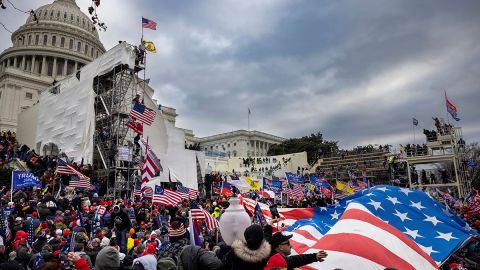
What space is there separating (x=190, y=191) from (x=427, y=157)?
88.1 feet

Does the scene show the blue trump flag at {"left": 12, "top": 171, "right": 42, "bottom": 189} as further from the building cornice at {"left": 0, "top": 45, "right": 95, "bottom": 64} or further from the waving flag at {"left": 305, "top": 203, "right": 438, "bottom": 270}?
the building cornice at {"left": 0, "top": 45, "right": 95, "bottom": 64}

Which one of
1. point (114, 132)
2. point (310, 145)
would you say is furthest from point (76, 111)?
point (310, 145)

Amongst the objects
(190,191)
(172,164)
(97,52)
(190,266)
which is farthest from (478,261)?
(97,52)

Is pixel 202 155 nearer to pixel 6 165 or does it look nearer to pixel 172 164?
pixel 172 164

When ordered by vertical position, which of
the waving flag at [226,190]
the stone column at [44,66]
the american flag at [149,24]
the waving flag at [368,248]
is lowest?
the waving flag at [368,248]

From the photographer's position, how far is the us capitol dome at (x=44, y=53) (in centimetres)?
6169

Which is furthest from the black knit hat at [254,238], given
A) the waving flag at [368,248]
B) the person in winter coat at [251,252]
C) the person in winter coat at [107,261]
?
the waving flag at [368,248]

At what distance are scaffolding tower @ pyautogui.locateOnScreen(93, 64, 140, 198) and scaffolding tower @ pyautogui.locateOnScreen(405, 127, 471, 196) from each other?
26198mm

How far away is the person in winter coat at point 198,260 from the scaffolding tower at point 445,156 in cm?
3491

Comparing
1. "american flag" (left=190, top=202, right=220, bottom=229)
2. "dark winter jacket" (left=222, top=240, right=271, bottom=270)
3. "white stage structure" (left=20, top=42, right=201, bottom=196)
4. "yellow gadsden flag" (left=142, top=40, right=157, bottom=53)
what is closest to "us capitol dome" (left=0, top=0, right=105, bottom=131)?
"white stage structure" (left=20, top=42, right=201, bottom=196)

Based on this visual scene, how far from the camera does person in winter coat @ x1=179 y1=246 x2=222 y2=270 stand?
3590mm

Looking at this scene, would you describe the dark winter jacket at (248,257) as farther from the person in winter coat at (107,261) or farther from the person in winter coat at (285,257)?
the person in winter coat at (107,261)

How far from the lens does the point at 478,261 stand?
322 inches

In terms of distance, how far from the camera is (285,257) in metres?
3.61
